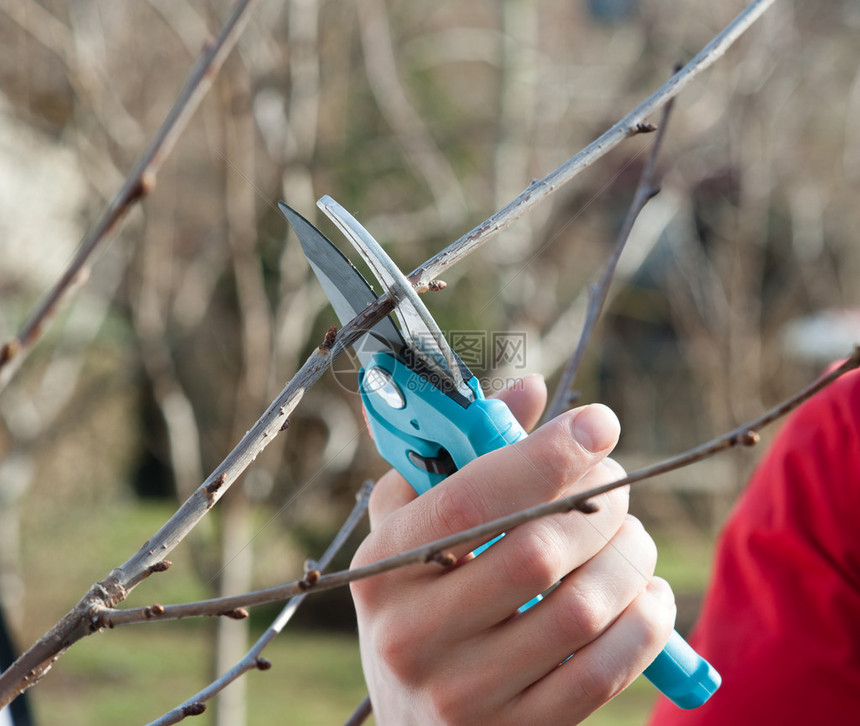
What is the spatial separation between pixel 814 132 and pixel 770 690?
5194 millimetres

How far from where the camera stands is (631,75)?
124 inches

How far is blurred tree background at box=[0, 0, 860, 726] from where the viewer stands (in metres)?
2.91

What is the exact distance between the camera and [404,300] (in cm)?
78

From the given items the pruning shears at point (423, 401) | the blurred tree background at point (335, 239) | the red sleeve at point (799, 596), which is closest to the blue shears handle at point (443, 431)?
the pruning shears at point (423, 401)

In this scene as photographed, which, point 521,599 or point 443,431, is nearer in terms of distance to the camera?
point 521,599

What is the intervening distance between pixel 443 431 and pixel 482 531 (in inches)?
12.5

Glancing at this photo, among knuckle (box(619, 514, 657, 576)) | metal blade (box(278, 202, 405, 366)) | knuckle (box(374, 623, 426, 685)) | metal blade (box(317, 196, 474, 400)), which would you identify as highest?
metal blade (box(278, 202, 405, 366))

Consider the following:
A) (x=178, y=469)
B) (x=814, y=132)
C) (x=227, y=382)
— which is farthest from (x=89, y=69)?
(x=814, y=132)

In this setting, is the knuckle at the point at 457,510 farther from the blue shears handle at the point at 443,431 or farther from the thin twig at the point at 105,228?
the thin twig at the point at 105,228

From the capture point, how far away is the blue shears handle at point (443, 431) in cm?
89

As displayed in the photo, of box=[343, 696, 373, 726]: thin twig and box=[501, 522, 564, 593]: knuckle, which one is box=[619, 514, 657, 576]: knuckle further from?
box=[343, 696, 373, 726]: thin twig

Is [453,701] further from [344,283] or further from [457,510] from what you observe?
[344,283]

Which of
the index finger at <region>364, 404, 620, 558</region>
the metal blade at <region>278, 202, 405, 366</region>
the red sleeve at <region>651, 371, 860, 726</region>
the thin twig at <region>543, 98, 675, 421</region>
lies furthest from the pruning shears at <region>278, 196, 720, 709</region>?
the red sleeve at <region>651, 371, 860, 726</region>

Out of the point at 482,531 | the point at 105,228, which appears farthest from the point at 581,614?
the point at 105,228
